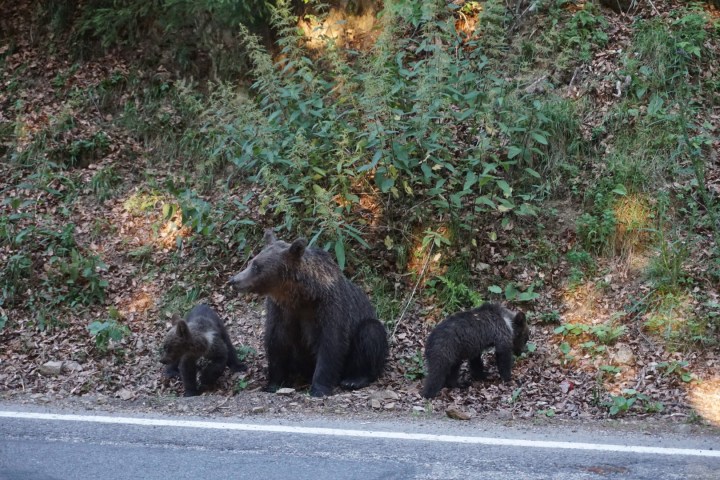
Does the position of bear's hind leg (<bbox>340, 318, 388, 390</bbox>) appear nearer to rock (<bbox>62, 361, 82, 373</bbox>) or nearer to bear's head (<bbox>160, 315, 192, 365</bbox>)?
bear's head (<bbox>160, 315, 192, 365</bbox>)

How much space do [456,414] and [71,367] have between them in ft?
15.4

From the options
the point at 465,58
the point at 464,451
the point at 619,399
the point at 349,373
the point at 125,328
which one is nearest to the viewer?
the point at 464,451

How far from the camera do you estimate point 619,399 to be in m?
7.67

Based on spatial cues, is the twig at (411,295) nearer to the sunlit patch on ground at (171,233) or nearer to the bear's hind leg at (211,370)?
the bear's hind leg at (211,370)

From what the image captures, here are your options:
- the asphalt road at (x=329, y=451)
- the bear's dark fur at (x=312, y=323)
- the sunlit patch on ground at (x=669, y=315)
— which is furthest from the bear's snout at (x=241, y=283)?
the sunlit patch on ground at (x=669, y=315)

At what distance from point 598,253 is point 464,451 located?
467 cm

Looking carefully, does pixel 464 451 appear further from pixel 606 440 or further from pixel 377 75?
pixel 377 75

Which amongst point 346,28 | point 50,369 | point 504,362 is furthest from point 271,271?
point 346,28

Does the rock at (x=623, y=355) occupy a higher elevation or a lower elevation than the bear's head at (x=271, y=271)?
lower

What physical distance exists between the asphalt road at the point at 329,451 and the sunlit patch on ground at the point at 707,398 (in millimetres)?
839

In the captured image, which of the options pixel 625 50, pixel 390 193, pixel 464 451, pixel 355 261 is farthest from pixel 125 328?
pixel 625 50

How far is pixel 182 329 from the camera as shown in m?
8.70

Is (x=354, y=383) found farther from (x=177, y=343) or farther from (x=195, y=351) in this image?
(x=177, y=343)

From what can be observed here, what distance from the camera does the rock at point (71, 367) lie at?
935cm
